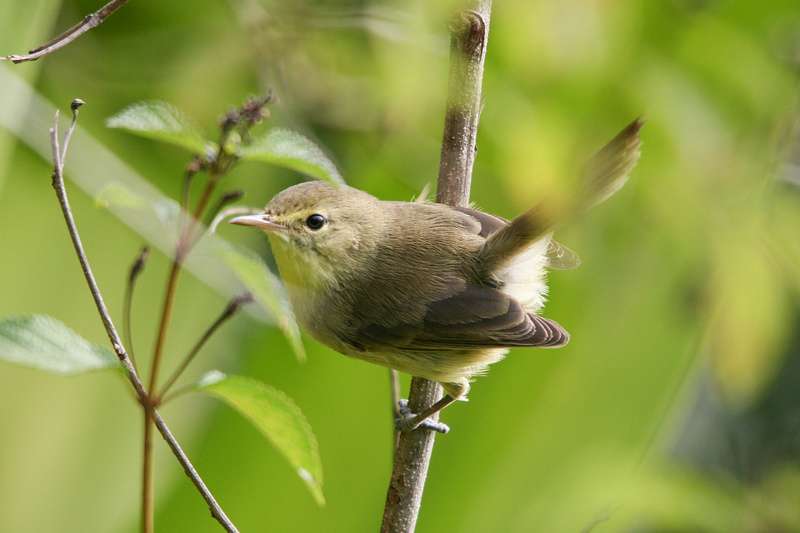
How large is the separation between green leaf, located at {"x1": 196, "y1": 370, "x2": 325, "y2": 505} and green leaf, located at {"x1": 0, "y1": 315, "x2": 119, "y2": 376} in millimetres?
154

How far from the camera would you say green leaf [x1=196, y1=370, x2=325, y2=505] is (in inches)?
41.1

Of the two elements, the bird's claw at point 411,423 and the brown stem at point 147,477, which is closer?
the brown stem at point 147,477

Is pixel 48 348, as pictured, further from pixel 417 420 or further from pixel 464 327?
pixel 464 327

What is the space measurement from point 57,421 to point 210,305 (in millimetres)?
612

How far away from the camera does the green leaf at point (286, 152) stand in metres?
1.11

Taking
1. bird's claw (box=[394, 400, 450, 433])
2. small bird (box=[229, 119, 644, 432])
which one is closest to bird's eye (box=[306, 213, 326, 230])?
small bird (box=[229, 119, 644, 432])

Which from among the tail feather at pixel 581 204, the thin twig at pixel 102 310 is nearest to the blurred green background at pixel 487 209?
the tail feather at pixel 581 204

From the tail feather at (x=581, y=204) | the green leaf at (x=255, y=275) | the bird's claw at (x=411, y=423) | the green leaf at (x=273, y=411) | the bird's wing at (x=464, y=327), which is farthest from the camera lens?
the bird's wing at (x=464, y=327)

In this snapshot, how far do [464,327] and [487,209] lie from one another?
1.83ft

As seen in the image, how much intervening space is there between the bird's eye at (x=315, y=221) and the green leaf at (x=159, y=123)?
670 millimetres

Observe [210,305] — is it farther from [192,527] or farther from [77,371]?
[77,371]

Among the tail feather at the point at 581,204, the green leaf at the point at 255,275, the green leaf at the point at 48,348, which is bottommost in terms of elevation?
the green leaf at the point at 48,348

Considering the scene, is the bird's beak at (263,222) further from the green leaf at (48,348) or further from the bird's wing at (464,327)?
the green leaf at (48,348)

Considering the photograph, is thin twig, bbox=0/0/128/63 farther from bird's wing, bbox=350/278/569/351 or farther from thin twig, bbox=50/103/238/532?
bird's wing, bbox=350/278/569/351
